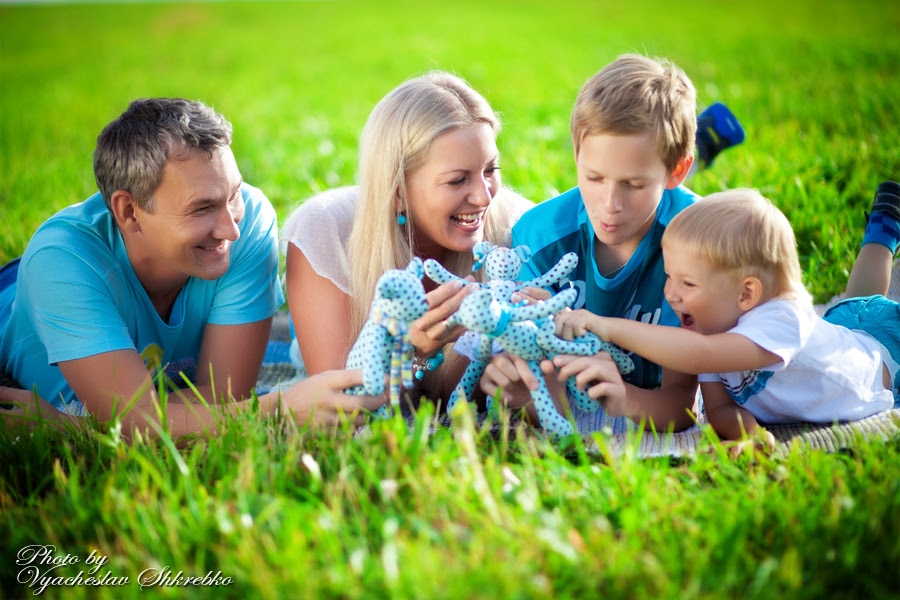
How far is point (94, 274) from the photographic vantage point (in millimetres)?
2965

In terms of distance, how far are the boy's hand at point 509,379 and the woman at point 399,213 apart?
0.37 metres

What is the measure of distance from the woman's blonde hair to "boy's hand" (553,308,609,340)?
729mm

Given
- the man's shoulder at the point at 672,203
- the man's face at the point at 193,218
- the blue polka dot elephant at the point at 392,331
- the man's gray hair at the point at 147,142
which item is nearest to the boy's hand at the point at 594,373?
the blue polka dot elephant at the point at 392,331

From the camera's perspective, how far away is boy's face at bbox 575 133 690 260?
2.81 meters

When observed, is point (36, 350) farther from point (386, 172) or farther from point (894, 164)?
point (894, 164)

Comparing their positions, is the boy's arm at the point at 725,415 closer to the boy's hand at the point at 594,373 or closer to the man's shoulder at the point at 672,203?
the boy's hand at the point at 594,373

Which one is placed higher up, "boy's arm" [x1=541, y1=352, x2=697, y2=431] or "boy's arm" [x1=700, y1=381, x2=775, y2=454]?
"boy's arm" [x1=541, y1=352, x2=697, y2=431]

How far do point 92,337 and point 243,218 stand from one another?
0.74 meters

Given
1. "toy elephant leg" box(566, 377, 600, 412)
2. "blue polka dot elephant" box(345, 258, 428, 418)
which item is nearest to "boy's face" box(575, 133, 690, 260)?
"toy elephant leg" box(566, 377, 600, 412)

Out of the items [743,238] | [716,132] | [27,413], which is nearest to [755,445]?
[743,238]

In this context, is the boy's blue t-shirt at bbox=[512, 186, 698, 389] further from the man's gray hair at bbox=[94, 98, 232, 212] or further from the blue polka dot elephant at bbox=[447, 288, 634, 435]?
the man's gray hair at bbox=[94, 98, 232, 212]

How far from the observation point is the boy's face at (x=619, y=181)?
2809 mm

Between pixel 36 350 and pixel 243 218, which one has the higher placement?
pixel 243 218

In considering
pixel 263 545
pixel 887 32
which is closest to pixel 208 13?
pixel 887 32
